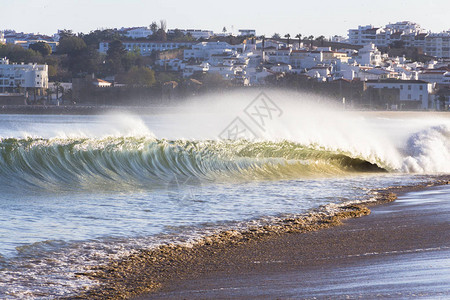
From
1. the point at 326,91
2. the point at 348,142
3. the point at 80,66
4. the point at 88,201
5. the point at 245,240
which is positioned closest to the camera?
the point at 245,240

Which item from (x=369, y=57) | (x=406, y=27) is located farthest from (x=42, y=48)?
(x=406, y=27)

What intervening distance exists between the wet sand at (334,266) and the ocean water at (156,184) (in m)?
1.09

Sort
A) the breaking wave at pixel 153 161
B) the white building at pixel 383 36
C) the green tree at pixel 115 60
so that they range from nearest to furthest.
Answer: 1. the breaking wave at pixel 153 161
2. the green tree at pixel 115 60
3. the white building at pixel 383 36

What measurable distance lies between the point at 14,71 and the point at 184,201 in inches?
4947

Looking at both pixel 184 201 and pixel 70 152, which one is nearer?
pixel 184 201

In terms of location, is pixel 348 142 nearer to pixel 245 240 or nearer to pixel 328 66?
pixel 245 240

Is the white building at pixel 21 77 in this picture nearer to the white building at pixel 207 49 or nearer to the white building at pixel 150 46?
the white building at pixel 207 49

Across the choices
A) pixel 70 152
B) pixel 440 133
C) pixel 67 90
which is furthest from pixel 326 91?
pixel 70 152

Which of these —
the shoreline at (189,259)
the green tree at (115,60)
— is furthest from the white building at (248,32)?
the shoreline at (189,259)

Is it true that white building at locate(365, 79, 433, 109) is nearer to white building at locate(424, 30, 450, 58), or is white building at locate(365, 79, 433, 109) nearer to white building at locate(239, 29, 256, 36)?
white building at locate(424, 30, 450, 58)

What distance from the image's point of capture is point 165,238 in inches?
368

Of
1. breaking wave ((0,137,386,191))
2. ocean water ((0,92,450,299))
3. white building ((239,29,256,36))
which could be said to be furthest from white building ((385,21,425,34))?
breaking wave ((0,137,386,191))

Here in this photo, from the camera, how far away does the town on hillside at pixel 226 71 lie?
104 m

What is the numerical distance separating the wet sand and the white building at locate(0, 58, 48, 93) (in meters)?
125
